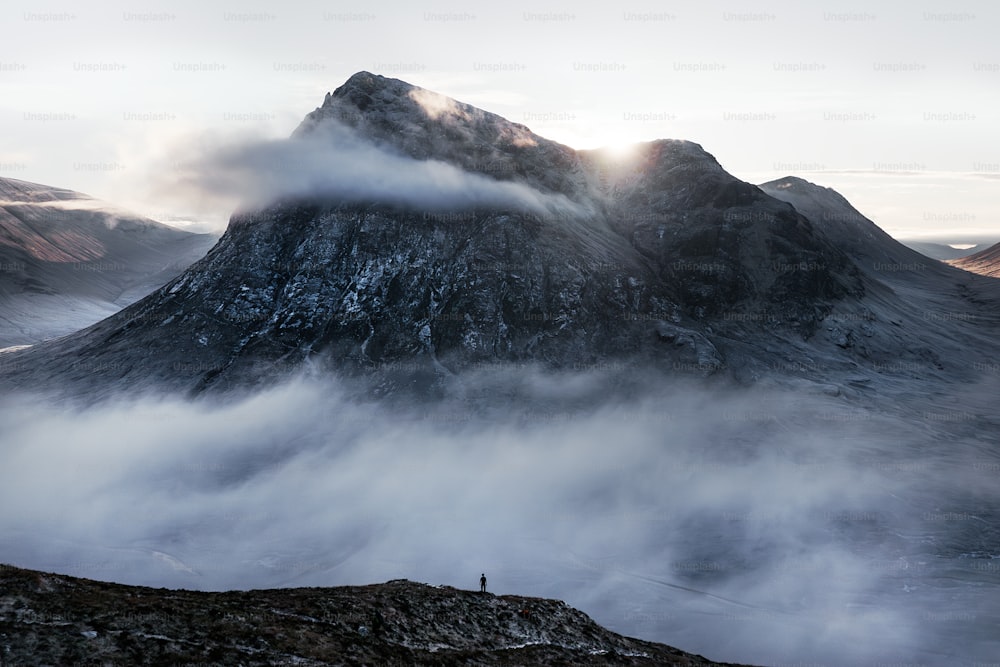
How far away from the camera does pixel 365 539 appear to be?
19125 cm

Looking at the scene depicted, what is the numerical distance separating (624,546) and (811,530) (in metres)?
44.6

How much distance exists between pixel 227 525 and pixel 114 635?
486 ft

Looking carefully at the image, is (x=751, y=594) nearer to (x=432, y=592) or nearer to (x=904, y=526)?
(x=904, y=526)

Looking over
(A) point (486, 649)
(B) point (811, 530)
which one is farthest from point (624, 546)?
(A) point (486, 649)

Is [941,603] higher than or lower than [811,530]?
lower

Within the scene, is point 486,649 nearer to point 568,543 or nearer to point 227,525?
point 568,543

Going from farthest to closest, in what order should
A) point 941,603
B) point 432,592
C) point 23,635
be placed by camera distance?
point 941,603 < point 432,592 < point 23,635

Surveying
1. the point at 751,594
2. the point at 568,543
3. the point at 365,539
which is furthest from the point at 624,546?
the point at 365,539

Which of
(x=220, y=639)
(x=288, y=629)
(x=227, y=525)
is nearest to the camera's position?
(x=220, y=639)

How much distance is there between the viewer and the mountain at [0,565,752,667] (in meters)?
57.4

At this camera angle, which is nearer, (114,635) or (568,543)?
(114,635)

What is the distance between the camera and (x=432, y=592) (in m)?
81.4

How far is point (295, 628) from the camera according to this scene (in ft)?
215

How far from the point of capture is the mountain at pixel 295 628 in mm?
57375
